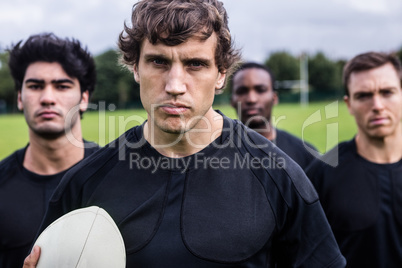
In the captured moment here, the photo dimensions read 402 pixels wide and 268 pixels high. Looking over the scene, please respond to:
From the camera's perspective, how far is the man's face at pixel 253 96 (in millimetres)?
5777

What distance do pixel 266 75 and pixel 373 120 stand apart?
2.29 metres

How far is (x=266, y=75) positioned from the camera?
6.15 meters

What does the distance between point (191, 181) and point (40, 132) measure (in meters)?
2.07

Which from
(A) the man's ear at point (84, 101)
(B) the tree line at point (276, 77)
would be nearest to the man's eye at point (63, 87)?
(A) the man's ear at point (84, 101)

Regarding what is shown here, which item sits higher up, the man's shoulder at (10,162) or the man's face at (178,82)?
the man's face at (178,82)

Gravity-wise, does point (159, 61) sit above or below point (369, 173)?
above

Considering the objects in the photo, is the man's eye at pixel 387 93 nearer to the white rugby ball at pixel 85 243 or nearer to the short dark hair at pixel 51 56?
the short dark hair at pixel 51 56

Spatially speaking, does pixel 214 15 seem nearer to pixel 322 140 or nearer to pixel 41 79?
pixel 41 79

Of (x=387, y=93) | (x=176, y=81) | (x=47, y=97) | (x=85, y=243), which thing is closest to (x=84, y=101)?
(x=47, y=97)

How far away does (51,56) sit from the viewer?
4285 millimetres

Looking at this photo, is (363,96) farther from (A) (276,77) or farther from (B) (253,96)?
(A) (276,77)

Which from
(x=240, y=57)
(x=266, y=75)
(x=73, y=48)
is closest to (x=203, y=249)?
(x=240, y=57)

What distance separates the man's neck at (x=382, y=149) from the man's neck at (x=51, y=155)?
8.44ft

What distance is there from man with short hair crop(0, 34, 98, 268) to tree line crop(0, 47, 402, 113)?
49.2 meters
